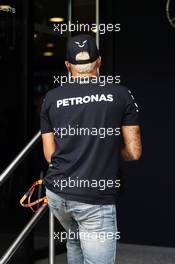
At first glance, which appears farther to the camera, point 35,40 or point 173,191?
point 173,191

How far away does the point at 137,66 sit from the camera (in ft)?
18.1

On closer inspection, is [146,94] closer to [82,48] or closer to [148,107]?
[148,107]

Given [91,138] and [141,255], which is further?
[141,255]

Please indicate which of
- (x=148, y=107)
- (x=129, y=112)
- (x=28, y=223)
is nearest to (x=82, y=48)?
(x=129, y=112)

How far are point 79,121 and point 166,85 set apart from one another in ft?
10.1

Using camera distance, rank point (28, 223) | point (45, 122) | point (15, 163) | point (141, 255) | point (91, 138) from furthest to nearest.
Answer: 1. point (141, 255)
2. point (28, 223)
3. point (15, 163)
4. point (45, 122)
5. point (91, 138)

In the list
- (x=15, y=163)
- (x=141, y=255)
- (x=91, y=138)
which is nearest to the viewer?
(x=91, y=138)

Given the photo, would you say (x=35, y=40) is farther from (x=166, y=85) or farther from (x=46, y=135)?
(x=46, y=135)

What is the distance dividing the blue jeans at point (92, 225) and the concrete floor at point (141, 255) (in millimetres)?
2427

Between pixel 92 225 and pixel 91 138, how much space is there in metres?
0.34

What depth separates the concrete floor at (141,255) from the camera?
4957mm

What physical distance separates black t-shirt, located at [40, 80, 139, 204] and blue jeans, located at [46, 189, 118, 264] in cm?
3

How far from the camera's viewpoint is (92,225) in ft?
7.99

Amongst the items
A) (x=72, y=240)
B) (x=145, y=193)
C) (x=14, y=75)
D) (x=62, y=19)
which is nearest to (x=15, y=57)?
(x=14, y=75)
